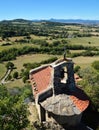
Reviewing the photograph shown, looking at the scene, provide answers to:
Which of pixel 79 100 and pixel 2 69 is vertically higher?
pixel 79 100

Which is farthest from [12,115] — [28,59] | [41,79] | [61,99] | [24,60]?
[28,59]

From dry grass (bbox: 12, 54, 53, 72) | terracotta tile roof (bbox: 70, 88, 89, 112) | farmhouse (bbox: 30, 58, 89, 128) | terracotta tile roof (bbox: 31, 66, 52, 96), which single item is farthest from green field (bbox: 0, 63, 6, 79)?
terracotta tile roof (bbox: 70, 88, 89, 112)

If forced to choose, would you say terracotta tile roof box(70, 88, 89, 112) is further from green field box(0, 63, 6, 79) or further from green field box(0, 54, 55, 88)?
green field box(0, 63, 6, 79)

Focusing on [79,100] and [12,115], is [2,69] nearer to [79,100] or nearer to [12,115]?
[79,100]

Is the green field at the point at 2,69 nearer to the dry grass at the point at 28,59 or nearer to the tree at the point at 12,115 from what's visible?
the dry grass at the point at 28,59

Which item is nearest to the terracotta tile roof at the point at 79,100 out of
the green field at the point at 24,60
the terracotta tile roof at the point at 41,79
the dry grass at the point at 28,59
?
the terracotta tile roof at the point at 41,79

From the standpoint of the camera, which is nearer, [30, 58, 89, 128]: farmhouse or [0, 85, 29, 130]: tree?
[0, 85, 29, 130]: tree

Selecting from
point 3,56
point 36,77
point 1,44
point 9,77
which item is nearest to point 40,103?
point 36,77
